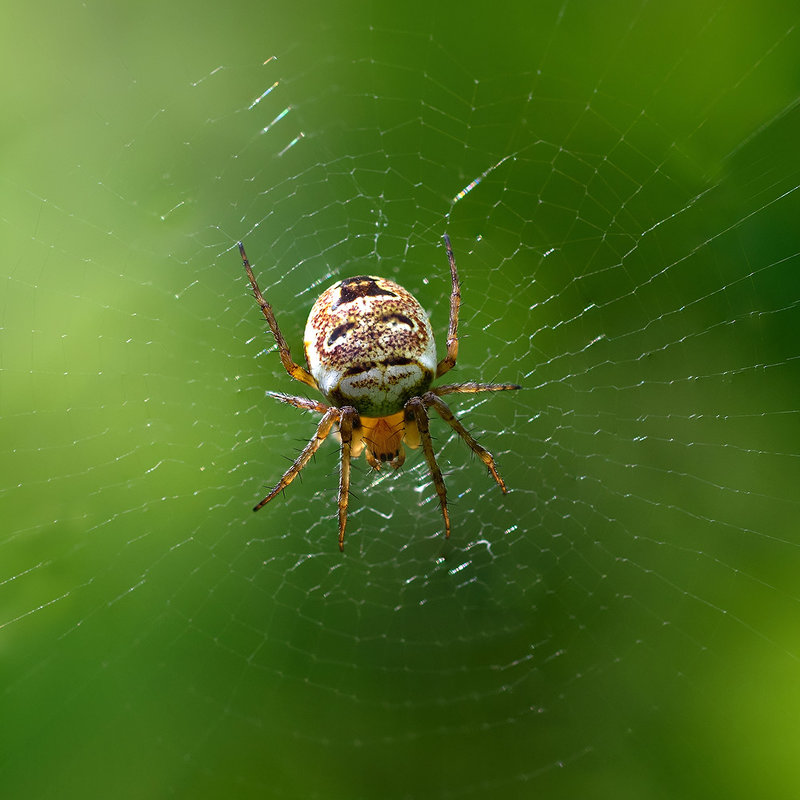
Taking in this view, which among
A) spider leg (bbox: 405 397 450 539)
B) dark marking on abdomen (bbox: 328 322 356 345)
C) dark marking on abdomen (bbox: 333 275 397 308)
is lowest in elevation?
spider leg (bbox: 405 397 450 539)

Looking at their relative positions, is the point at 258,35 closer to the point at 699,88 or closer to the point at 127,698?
the point at 699,88

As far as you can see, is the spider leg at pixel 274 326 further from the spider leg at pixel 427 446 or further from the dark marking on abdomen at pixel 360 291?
the spider leg at pixel 427 446

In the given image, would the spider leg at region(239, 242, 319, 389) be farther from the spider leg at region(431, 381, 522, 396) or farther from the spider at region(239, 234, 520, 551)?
the spider leg at region(431, 381, 522, 396)

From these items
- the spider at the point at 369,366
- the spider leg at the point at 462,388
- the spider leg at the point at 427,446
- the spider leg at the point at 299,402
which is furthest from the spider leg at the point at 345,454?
the spider leg at the point at 462,388

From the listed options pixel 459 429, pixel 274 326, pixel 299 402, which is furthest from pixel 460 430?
pixel 274 326

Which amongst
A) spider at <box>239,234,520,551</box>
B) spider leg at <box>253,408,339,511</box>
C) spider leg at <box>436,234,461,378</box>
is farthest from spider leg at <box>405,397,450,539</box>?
spider leg at <box>253,408,339,511</box>
